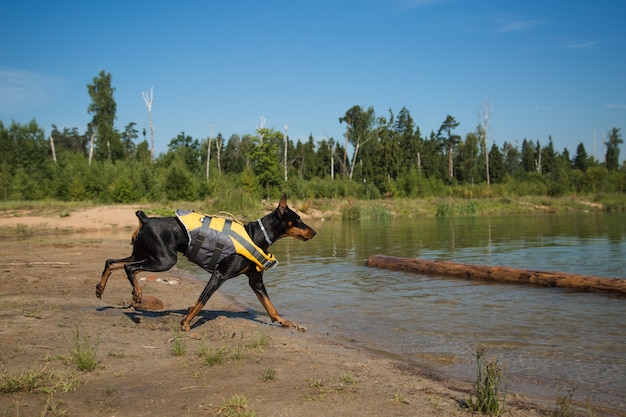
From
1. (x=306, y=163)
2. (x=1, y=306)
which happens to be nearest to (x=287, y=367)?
(x=1, y=306)

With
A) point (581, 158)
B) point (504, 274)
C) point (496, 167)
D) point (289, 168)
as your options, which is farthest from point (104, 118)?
point (581, 158)

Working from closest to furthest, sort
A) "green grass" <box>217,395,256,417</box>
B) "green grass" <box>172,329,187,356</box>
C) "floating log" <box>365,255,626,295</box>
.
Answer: "green grass" <box>217,395,256,417</box>
"green grass" <box>172,329,187,356</box>
"floating log" <box>365,255,626,295</box>

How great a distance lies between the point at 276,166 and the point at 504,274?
1631 inches

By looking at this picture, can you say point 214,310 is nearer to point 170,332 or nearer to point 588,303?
point 170,332

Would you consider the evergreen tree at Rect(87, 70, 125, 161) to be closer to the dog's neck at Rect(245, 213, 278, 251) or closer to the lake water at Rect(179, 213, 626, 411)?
the lake water at Rect(179, 213, 626, 411)

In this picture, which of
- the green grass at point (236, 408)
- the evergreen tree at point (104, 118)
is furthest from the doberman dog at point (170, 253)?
Result: the evergreen tree at point (104, 118)

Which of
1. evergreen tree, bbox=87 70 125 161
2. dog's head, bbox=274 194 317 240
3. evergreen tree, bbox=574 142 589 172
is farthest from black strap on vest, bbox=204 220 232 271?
evergreen tree, bbox=574 142 589 172

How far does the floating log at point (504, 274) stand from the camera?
9797 millimetres

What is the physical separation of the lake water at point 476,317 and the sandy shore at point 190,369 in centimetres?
88

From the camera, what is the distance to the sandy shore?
3904mm

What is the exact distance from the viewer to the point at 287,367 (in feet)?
16.5

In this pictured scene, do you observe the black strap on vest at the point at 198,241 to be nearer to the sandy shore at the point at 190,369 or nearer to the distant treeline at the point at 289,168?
the sandy shore at the point at 190,369

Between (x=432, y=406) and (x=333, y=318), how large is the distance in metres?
4.41

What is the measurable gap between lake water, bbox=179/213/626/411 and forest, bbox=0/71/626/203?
24.2 meters
